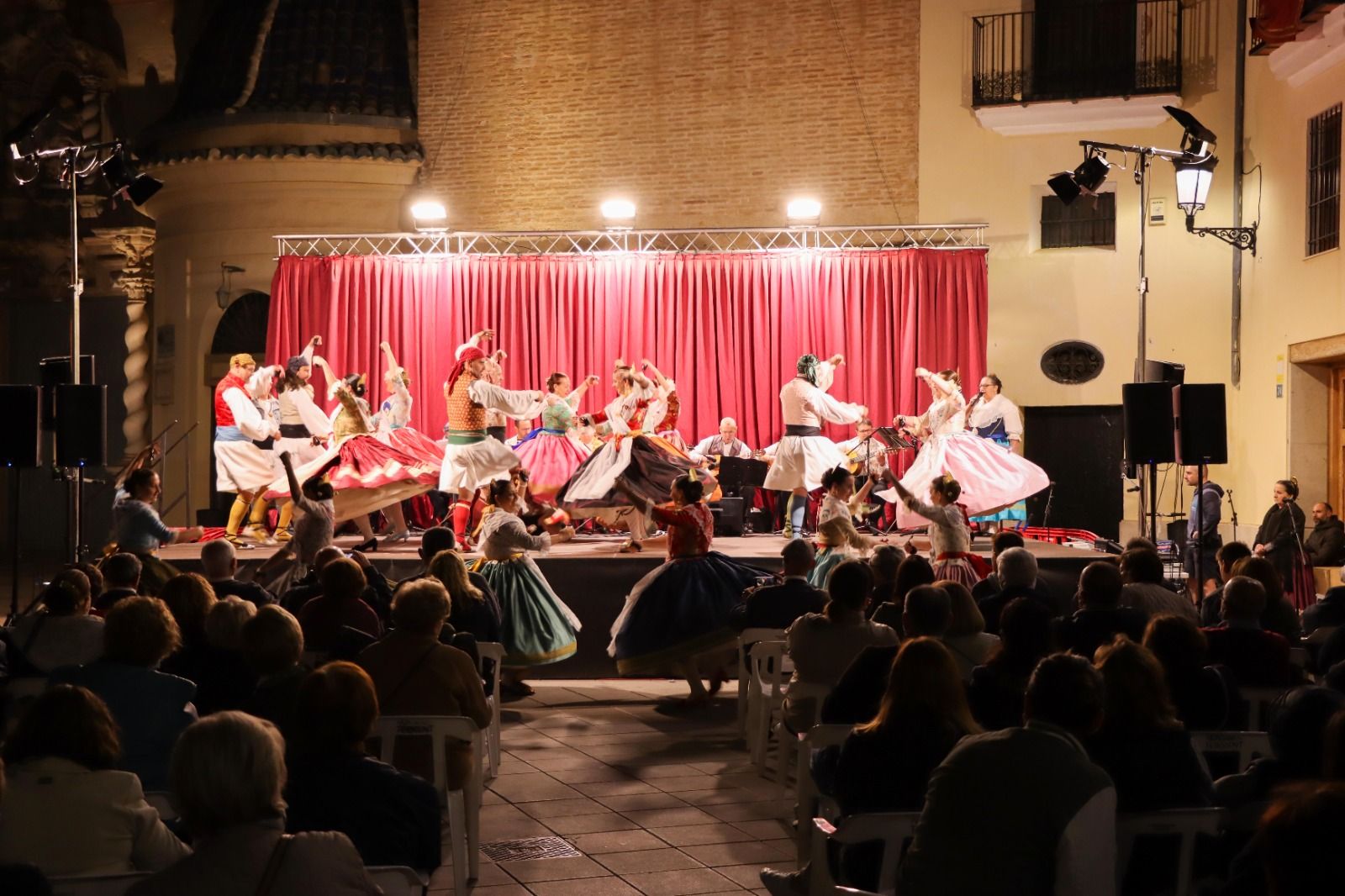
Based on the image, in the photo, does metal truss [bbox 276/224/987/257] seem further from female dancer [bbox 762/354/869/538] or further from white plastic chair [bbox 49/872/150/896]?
white plastic chair [bbox 49/872/150/896]

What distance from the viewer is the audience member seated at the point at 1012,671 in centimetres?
434

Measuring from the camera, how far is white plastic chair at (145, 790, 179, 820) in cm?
383

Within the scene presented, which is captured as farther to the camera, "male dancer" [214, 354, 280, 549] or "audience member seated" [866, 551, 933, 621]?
"male dancer" [214, 354, 280, 549]

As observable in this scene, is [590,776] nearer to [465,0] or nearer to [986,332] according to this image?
[986,332]

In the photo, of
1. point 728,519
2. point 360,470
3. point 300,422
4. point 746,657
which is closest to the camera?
point 746,657

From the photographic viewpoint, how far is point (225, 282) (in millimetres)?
17297

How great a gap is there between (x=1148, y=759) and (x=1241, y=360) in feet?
41.1

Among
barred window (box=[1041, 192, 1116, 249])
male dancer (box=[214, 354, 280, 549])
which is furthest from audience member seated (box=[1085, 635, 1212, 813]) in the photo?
barred window (box=[1041, 192, 1116, 249])

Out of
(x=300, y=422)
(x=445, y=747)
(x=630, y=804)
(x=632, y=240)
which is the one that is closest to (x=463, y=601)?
(x=630, y=804)

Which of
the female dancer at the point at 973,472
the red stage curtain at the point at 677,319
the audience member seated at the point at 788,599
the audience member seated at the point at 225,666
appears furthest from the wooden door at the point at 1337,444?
the audience member seated at the point at 225,666

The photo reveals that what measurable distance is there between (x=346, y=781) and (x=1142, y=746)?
1813 mm

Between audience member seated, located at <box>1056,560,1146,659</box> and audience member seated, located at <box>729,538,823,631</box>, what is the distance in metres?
1.85

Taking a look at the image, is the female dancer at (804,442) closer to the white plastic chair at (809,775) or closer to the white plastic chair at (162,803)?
the white plastic chair at (809,775)

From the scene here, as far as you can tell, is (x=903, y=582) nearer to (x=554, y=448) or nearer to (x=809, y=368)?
(x=554, y=448)
